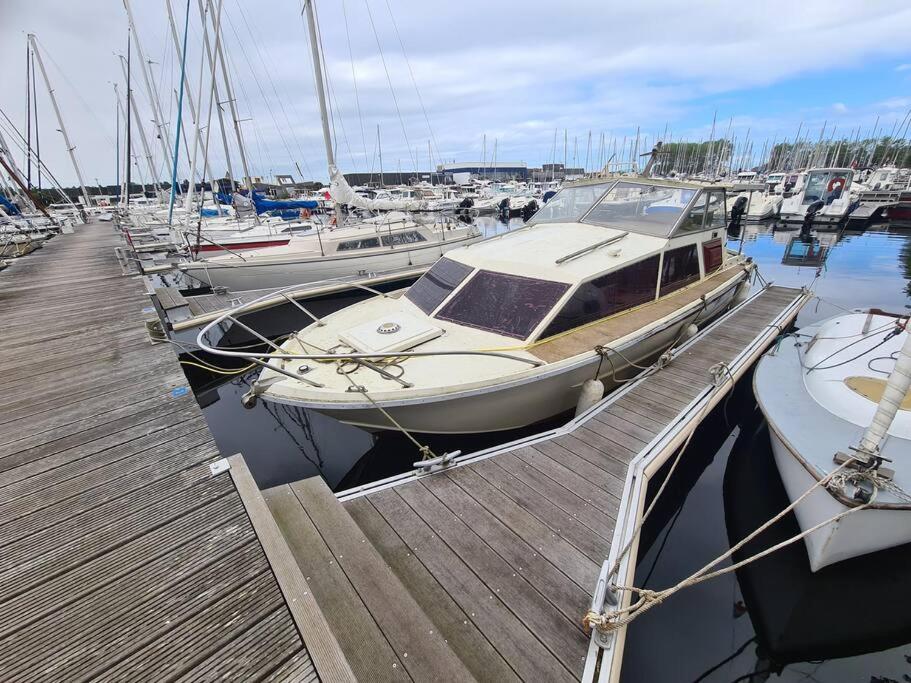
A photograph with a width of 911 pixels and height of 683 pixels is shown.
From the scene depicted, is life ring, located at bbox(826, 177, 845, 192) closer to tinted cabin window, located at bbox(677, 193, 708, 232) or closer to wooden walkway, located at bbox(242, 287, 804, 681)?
tinted cabin window, located at bbox(677, 193, 708, 232)

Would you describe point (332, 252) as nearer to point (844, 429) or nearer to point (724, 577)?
point (724, 577)

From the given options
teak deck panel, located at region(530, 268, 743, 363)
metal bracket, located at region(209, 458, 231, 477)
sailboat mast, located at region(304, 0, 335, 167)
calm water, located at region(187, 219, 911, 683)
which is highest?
sailboat mast, located at region(304, 0, 335, 167)

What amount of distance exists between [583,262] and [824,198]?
27801 millimetres

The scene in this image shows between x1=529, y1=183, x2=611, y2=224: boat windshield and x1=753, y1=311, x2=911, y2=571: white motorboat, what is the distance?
12.9 ft

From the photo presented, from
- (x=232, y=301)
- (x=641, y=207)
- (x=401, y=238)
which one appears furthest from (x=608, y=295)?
(x=401, y=238)

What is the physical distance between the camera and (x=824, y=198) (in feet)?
76.0

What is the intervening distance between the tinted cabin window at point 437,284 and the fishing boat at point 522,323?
0.02 m

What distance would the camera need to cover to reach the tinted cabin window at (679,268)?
629 cm

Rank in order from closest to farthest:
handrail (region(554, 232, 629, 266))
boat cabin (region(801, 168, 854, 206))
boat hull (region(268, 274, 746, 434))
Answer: boat hull (region(268, 274, 746, 434)) → handrail (region(554, 232, 629, 266)) → boat cabin (region(801, 168, 854, 206))

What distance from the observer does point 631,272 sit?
5684 millimetres

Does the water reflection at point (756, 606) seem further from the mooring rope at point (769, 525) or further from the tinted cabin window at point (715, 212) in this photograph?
the tinted cabin window at point (715, 212)

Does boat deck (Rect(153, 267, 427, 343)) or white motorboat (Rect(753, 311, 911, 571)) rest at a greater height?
white motorboat (Rect(753, 311, 911, 571))

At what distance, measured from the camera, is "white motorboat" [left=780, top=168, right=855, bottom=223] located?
2173cm

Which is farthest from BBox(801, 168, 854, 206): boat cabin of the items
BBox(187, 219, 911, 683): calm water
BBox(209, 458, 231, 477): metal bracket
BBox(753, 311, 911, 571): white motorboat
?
BBox(209, 458, 231, 477): metal bracket
